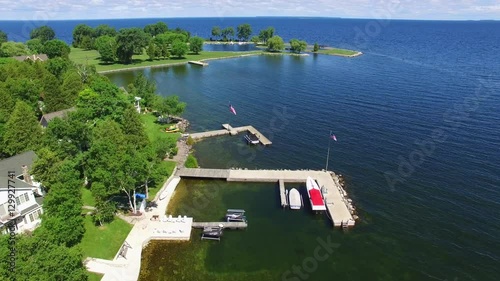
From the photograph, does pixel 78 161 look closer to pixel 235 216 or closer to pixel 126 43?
pixel 235 216

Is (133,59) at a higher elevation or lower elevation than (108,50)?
lower

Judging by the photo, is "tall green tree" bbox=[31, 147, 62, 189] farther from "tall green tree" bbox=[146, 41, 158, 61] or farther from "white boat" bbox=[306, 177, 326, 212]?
"tall green tree" bbox=[146, 41, 158, 61]

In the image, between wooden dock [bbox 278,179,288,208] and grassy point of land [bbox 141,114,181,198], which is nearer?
wooden dock [bbox 278,179,288,208]

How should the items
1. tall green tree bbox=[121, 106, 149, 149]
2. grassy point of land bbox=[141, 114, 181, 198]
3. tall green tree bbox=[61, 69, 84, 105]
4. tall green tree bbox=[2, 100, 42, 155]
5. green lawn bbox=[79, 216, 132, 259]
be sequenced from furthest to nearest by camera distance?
tall green tree bbox=[61, 69, 84, 105], tall green tree bbox=[121, 106, 149, 149], grassy point of land bbox=[141, 114, 181, 198], tall green tree bbox=[2, 100, 42, 155], green lawn bbox=[79, 216, 132, 259]

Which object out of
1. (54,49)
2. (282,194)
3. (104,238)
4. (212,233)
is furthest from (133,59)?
(212,233)

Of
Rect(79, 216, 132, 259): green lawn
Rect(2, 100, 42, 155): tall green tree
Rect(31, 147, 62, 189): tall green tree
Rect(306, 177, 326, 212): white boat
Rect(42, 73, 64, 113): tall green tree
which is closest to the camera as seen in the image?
Rect(79, 216, 132, 259): green lawn

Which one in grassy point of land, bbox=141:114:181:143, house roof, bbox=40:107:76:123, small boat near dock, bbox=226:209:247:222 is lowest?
small boat near dock, bbox=226:209:247:222

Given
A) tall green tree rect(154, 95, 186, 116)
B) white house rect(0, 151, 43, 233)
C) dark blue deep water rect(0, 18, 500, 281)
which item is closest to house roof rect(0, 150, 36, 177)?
white house rect(0, 151, 43, 233)

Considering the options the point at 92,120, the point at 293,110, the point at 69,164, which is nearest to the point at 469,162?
the point at 293,110

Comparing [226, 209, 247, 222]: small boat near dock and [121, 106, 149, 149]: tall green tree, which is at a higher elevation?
[121, 106, 149, 149]: tall green tree

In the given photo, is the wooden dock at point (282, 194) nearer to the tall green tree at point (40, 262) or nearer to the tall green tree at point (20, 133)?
the tall green tree at point (40, 262)
